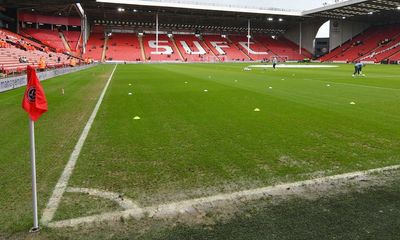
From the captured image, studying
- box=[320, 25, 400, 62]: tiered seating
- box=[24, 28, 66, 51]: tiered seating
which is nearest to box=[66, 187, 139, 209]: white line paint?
box=[24, 28, 66, 51]: tiered seating

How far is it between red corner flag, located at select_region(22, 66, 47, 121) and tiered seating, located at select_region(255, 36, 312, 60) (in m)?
84.2

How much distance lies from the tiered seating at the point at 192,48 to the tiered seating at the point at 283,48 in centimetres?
1658

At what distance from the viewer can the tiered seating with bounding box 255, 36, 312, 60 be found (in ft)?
283

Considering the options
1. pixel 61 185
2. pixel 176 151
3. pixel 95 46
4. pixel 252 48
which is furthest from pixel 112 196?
pixel 252 48

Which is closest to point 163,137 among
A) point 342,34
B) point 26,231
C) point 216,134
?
point 216,134

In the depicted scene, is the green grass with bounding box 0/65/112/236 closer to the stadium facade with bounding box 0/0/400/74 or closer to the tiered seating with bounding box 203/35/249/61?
the stadium facade with bounding box 0/0/400/74

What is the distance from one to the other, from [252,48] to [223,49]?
756 centimetres

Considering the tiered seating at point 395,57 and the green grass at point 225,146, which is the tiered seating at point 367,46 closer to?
the tiered seating at point 395,57

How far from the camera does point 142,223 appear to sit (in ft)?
12.0

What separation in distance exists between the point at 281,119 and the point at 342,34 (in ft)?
261

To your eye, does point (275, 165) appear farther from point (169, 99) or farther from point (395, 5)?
point (395, 5)

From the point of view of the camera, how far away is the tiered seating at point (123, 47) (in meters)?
73.4

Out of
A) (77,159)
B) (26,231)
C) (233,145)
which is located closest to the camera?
(26,231)

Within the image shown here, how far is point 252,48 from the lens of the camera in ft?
286
